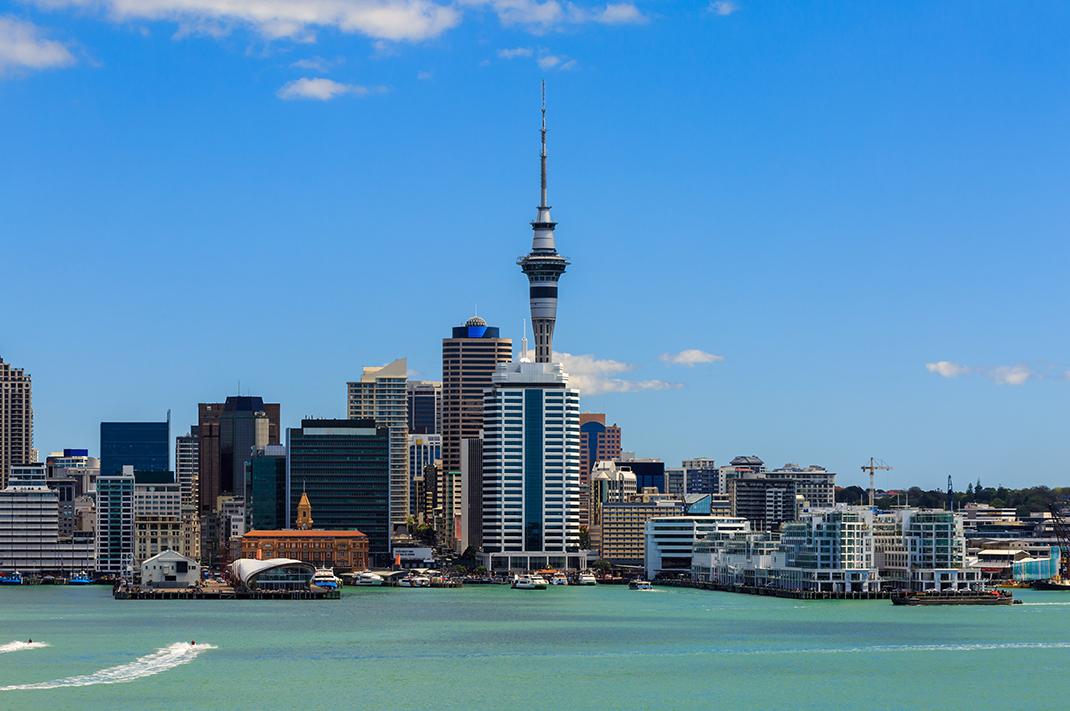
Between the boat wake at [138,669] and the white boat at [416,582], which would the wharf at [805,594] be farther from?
the boat wake at [138,669]

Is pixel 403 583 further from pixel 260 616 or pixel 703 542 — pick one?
pixel 260 616

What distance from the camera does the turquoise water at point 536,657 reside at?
3098 inches

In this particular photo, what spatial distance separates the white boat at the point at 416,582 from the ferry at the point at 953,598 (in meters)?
52.9

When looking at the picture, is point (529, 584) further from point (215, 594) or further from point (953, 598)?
point (953, 598)

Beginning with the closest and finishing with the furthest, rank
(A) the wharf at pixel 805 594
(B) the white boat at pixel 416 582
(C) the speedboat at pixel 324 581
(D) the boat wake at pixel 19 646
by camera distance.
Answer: (D) the boat wake at pixel 19 646, (A) the wharf at pixel 805 594, (C) the speedboat at pixel 324 581, (B) the white boat at pixel 416 582

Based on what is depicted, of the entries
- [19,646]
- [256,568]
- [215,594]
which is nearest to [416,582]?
[256,568]

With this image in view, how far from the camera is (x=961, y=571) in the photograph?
157 m

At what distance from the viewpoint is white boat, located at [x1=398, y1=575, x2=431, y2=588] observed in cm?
18888

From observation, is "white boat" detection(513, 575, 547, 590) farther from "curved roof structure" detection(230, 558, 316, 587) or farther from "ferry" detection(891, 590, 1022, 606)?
"ferry" detection(891, 590, 1022, 606)

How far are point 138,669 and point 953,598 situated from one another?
74681 millimetres

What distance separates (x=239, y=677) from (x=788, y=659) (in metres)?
25.0

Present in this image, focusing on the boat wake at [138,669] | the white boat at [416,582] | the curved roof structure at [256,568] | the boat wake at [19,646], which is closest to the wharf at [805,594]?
the white boat at [416,582]

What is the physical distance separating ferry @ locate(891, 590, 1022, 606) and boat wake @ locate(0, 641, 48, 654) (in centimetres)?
6481

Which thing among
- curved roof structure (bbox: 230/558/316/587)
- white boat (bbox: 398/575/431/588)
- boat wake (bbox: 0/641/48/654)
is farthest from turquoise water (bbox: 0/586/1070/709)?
white boat (bbox: 398/575/431/588)
